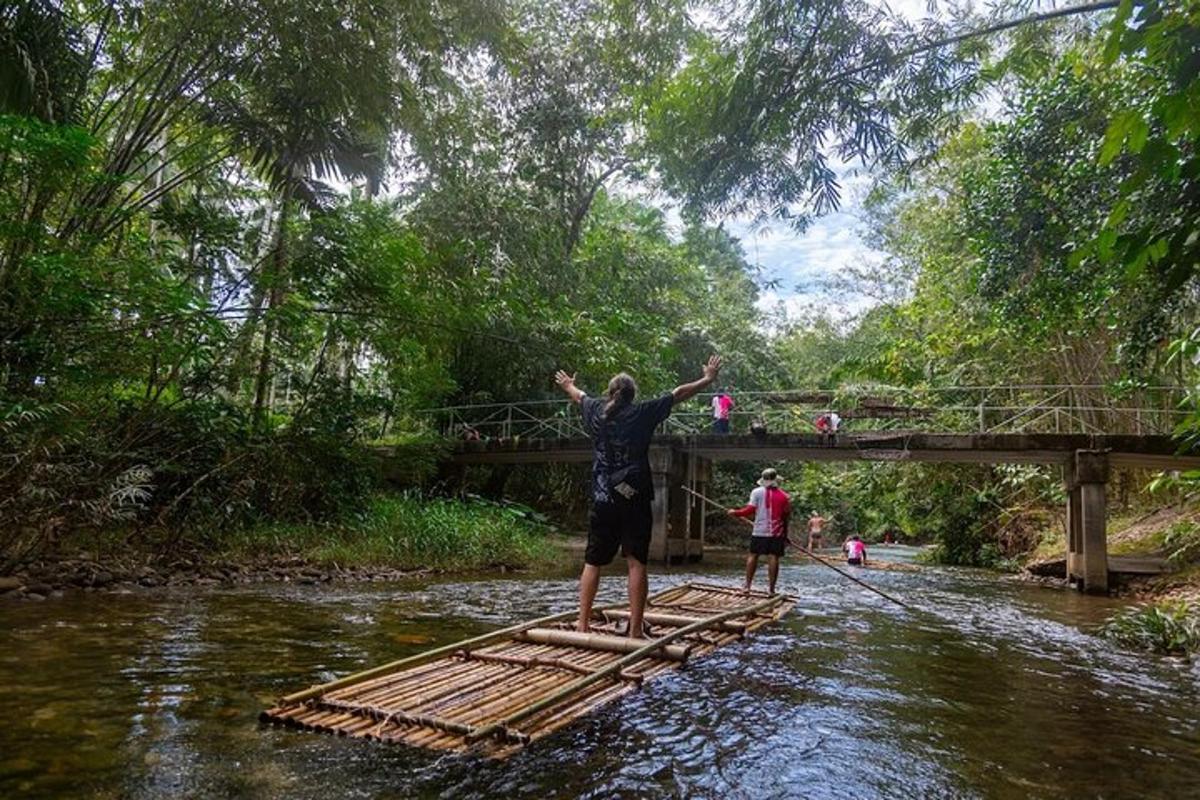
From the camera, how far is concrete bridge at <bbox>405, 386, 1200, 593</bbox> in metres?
14.7

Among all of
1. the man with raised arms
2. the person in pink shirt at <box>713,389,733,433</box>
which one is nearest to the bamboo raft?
the man with raised arms

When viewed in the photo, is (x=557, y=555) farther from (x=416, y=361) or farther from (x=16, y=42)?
(x=16, y=42)

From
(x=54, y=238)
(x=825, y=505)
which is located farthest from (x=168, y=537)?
(x=825, y=505)

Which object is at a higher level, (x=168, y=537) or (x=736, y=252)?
(x=736, y=252)

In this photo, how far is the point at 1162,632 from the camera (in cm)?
774

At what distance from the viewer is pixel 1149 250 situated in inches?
86.0

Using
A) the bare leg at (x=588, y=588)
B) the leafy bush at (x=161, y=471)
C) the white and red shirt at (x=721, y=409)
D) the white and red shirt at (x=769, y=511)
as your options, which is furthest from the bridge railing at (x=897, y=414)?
the bare leg at (x=588, y=588)

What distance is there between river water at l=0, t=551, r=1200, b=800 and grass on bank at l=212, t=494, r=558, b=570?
4.04 m

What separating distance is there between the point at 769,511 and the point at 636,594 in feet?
13.5

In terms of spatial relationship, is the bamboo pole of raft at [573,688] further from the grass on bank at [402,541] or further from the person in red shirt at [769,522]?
the grass on bank at [402,541]

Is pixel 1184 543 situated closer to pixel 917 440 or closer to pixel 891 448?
pixel 917 440

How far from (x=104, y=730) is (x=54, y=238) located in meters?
Result: 7.25

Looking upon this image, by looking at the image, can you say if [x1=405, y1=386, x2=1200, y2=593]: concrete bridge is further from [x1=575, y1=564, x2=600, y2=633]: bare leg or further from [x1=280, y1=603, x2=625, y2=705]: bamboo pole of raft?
[x1=280, y1=603, x2=625, y2=705]: bamboo pole of raft

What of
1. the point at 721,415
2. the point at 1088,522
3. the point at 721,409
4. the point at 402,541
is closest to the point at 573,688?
the point at 402,541
